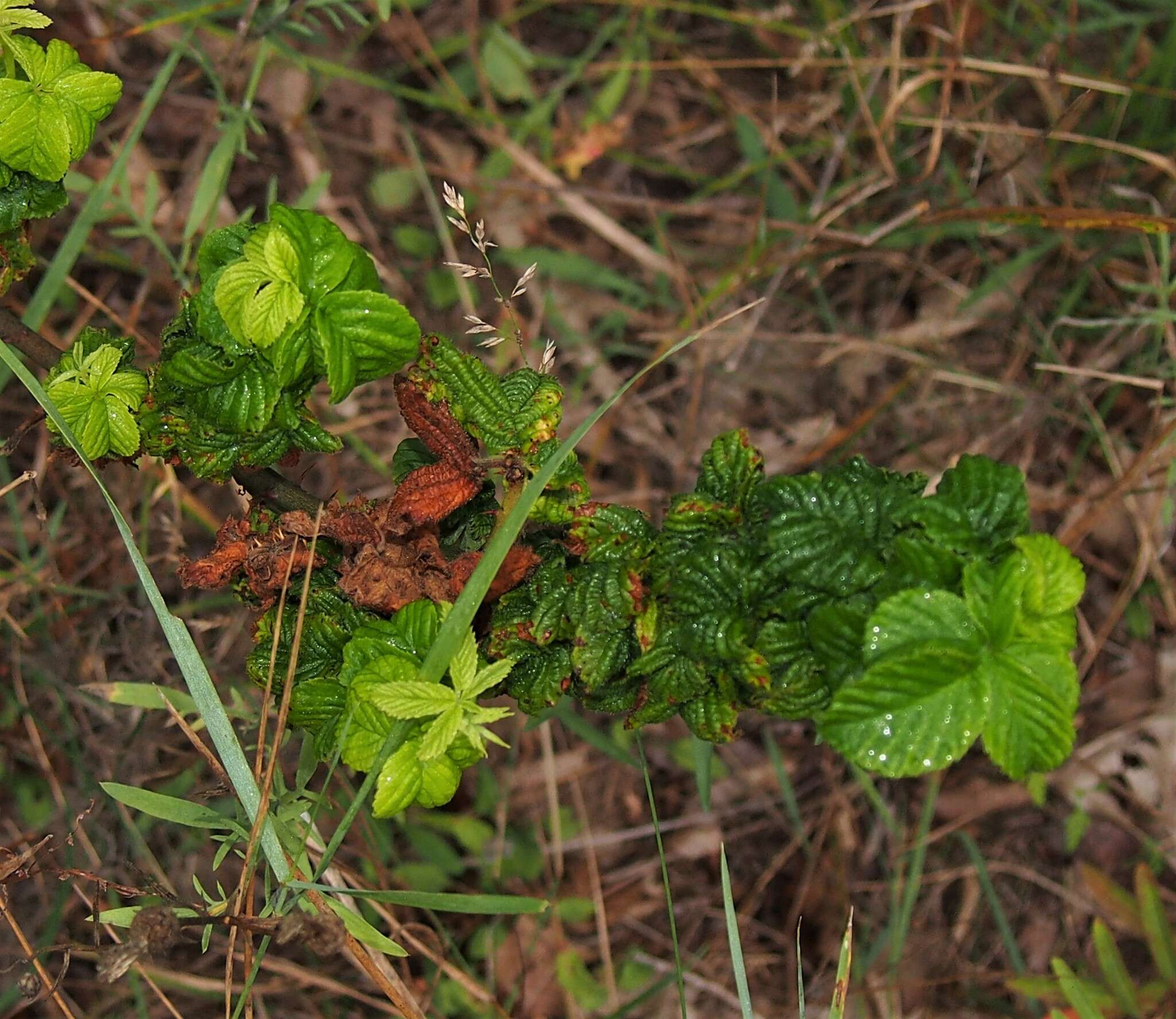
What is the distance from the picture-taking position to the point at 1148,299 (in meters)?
3.08

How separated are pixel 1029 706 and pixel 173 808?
3.98 ft

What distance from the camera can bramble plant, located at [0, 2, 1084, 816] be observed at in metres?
1.16

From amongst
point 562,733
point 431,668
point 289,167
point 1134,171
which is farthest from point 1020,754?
point 289,167

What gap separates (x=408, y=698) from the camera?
Result: 1291mm

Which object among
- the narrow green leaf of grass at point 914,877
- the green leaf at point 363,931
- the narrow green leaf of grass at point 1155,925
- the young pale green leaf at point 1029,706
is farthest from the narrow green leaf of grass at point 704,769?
the narrow green leaf of grass at point 1155,925

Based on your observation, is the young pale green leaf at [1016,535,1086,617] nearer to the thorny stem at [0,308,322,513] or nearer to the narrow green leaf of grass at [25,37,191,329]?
the thorny stem at [0,308,322,513]

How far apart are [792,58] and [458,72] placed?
1.03 m

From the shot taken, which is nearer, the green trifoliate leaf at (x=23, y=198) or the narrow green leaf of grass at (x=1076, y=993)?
the green trifoliate leaf at (x=23, y=198)

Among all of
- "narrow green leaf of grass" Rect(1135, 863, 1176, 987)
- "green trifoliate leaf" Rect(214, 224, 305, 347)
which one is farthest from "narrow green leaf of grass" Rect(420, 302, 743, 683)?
"narrow green leaf of grass" Rect(1135, 863, 1176, 987)

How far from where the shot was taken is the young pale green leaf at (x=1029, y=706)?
1146 mm

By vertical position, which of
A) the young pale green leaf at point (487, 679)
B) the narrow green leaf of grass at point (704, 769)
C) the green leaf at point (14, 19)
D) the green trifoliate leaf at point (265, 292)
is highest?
the green leaf at point (14, 19)

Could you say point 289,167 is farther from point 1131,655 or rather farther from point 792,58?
point 1131,655

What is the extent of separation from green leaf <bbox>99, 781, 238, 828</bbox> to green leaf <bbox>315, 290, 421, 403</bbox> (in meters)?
0.72

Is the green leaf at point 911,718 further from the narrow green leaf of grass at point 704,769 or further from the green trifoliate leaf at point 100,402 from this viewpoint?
the green trifoliate leaf at point 100,402
